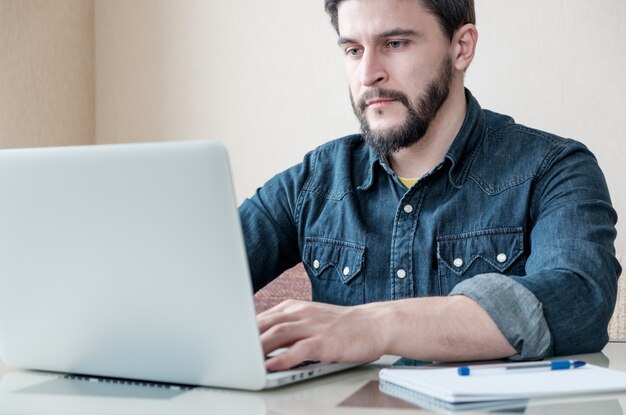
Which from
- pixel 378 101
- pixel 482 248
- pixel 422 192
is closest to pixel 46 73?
pixel 378 101

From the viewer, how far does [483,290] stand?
1092mm

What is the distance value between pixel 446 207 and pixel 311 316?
60 cm

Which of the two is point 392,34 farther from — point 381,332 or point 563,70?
point 563,70

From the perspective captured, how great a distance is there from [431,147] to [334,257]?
271 mm

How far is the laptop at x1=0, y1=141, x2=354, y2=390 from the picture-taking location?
0.84m

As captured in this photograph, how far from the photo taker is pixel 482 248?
1.51m

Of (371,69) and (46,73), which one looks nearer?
(371,69)

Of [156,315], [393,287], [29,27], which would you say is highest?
[29,27]

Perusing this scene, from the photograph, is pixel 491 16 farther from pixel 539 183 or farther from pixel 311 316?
pixel 311 316

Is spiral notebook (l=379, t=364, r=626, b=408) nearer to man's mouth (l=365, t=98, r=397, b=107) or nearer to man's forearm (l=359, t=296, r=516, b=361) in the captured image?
man's forearm (l=359, t=296, r=516, b=361)

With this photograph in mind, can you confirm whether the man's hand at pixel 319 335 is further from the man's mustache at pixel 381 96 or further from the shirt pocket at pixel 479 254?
the man's mustache at pixel 381 96

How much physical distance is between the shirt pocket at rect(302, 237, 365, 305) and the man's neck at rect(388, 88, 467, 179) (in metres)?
0.18

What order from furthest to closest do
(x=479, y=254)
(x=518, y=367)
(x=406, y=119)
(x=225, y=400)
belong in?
1. (x=406, y=119)
2. (x=479, y=254)
3. (x=518, y=367)
4. (x=225, y=400)

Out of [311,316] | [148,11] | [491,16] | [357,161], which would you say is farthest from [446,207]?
[148,11]
